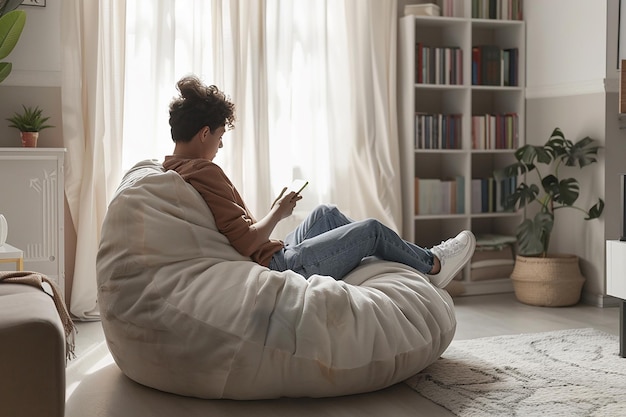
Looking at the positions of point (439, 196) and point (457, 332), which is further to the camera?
point (439, 196)

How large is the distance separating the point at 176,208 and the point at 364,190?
2369 millimetres

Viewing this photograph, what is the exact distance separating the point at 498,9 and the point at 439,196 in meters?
1.31

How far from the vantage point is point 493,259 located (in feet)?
17.8

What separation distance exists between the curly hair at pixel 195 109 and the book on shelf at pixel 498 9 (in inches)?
108

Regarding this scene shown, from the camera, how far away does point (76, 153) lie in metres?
4.60

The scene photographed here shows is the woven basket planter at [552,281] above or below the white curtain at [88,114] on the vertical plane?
below

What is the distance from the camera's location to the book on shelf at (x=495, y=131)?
5.49 meters

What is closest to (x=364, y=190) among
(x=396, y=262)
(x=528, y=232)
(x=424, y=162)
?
(x=424, y=162)

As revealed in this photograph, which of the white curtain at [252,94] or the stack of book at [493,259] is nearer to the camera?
the white curtain at [252,94]

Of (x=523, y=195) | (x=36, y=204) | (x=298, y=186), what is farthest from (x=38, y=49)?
(x=523, y=195)

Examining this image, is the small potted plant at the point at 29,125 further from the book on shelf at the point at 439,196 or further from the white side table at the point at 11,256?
the book on shelf at the point at 439,196

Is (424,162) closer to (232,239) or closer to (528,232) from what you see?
(528,232)

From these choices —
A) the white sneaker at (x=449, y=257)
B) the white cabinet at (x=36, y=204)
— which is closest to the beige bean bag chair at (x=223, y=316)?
the white sneaker at (x=449, y=257)

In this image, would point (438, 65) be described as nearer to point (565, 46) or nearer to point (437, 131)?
point (437, 131)
